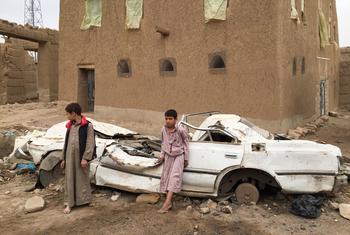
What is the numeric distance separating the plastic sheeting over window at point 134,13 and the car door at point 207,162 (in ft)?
30.5

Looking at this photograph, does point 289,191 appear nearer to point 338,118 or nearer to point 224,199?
Result: point 224,199

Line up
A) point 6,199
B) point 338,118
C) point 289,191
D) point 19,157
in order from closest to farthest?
point 289,191, point 6,199, point 19,157, point 338,118

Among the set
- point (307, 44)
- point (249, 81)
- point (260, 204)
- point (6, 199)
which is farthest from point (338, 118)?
point (6, 199)

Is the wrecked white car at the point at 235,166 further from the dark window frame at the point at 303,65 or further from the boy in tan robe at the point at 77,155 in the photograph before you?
the dark window frame at the point at 303,65

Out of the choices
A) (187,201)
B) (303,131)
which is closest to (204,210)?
(187,201)

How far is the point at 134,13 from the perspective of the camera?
14.2m

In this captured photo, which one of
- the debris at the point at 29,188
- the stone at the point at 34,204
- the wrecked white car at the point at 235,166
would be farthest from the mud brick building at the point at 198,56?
the stone at the point at 34,204

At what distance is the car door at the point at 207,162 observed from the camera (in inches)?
218

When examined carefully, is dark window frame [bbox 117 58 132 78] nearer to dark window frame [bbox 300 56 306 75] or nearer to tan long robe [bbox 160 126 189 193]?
dark window frame [bbox 300 56 306 75]

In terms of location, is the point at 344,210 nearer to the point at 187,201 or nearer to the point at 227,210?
the point at 227,210

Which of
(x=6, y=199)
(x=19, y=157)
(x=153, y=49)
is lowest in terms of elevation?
(x=6, y=199)

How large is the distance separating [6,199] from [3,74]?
16.1 meters

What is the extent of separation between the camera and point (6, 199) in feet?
21.1

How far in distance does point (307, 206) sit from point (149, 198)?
7.33 feet
